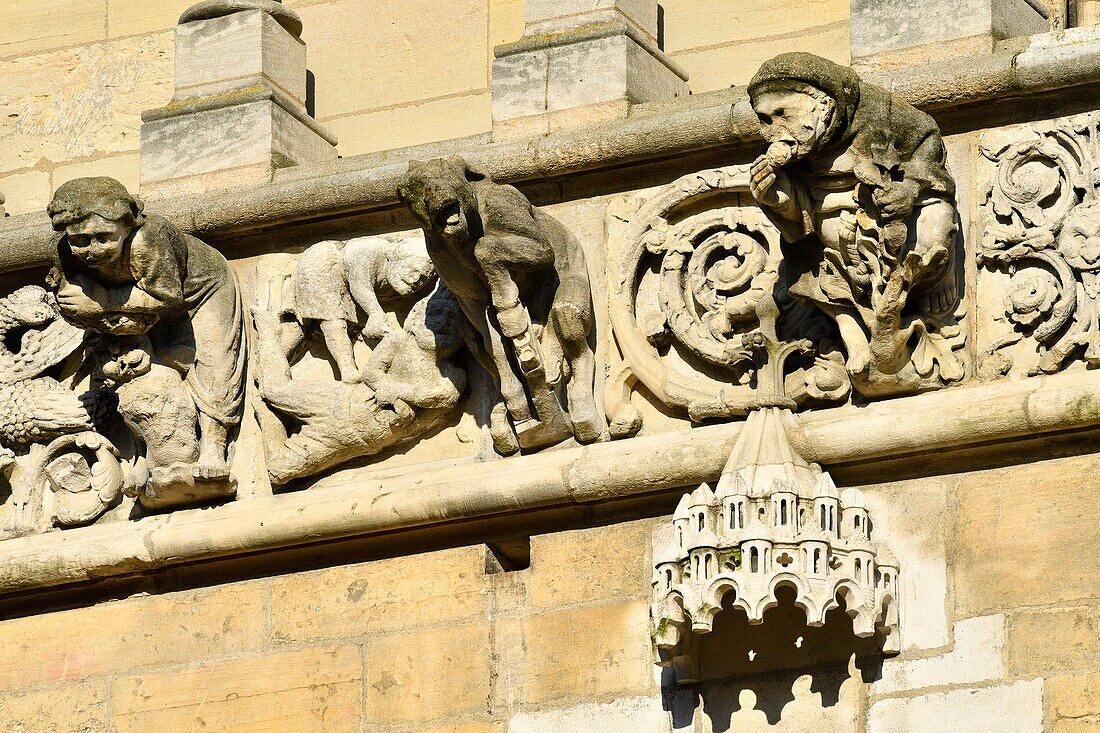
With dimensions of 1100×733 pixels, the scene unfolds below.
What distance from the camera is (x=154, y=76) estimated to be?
10.2m

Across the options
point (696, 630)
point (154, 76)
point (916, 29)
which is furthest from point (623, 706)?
point (154, 76)

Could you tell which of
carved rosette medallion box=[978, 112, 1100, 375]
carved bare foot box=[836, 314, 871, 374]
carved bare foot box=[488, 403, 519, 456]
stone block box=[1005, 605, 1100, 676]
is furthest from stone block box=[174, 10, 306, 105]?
stone block box=[1005, 605, 1100, 676]

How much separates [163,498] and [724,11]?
6.34ft

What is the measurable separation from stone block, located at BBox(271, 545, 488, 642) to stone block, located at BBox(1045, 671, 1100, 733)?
145 centimetres

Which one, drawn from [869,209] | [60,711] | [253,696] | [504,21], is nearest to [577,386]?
[869,209]

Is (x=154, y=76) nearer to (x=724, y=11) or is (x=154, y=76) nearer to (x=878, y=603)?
(x=724, y=11)

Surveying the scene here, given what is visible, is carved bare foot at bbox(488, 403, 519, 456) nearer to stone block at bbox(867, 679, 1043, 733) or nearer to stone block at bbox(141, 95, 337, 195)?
stone block at bbox(141, 95, 337, 195)

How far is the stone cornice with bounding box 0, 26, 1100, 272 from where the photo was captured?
8.31m

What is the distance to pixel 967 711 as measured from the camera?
8008mm

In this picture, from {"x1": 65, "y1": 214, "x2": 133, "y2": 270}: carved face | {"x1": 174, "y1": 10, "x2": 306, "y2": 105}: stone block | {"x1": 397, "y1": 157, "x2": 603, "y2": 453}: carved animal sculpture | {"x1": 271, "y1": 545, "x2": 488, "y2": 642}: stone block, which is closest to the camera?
{"x1": 397, "y1": 157, "x2": 603, "y2": 453}: carved animal sculpture

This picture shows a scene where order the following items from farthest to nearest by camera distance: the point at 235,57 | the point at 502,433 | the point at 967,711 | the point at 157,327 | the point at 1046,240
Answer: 1. the point at 235,57
2. the point at 157,327
3. the point at 502,433
4. the point at 1046,240
5. the point at 967,711

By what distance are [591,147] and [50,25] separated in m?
2.27

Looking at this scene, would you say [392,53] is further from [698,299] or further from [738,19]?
[698,299]

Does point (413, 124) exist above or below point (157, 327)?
above
